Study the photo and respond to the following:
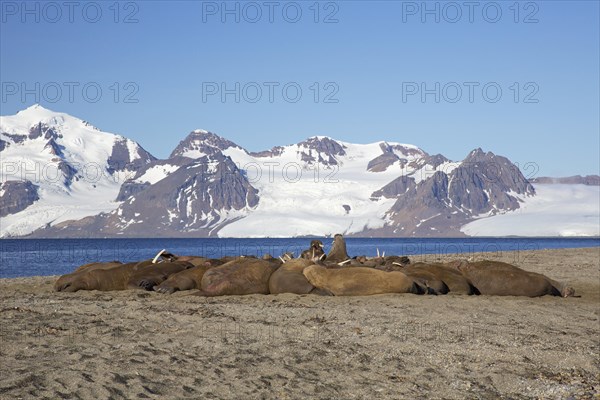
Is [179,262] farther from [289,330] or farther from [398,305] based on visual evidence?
[289,330]

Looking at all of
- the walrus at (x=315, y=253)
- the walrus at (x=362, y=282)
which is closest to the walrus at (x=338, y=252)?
the walrus at (x=315, y=253)

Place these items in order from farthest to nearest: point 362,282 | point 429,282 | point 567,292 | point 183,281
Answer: point 567,292, point 183,281, point 429,282, point 362,282

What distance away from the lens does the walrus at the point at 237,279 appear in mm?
16656

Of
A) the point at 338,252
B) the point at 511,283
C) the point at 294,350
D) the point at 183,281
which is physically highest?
the point at 338,252

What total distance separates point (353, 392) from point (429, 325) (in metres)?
4.43

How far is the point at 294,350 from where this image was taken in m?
10.0

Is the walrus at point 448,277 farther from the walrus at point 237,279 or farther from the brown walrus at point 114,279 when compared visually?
the brown walrus at point 114,279

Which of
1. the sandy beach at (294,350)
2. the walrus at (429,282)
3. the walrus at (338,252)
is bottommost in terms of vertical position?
the sandy beach at (294,350)

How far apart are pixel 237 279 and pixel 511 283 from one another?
6310mm

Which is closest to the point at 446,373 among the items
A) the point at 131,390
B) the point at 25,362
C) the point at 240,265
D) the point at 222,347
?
the point at 222,347

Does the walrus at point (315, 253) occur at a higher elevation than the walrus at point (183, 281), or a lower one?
higher

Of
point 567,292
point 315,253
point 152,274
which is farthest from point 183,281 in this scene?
point 567,292

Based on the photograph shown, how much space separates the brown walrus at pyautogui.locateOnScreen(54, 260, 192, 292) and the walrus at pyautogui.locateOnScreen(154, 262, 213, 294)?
483 mm

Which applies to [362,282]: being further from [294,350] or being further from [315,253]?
[294,350]
